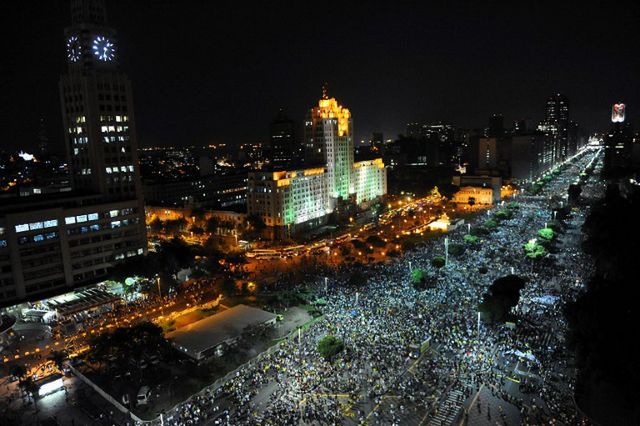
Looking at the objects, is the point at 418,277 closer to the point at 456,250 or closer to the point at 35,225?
the point at 456,250

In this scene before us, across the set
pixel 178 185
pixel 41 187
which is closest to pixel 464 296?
pixel 41 187

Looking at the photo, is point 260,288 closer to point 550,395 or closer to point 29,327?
point 29,327

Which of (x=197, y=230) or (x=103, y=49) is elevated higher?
(x=103, y=49)

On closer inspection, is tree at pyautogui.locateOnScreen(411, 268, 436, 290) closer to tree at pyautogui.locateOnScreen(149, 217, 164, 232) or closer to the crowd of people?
the crowd of people

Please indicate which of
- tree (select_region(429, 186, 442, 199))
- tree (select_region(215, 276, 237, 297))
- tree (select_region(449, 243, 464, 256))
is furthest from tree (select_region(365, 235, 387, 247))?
tree (select_region(429, 186, 442, 199))

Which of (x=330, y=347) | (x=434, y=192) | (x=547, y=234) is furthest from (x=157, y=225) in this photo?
(x=434, y=192)

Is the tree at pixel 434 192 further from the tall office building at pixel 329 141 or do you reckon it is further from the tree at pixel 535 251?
the tree at pixel 535 251
